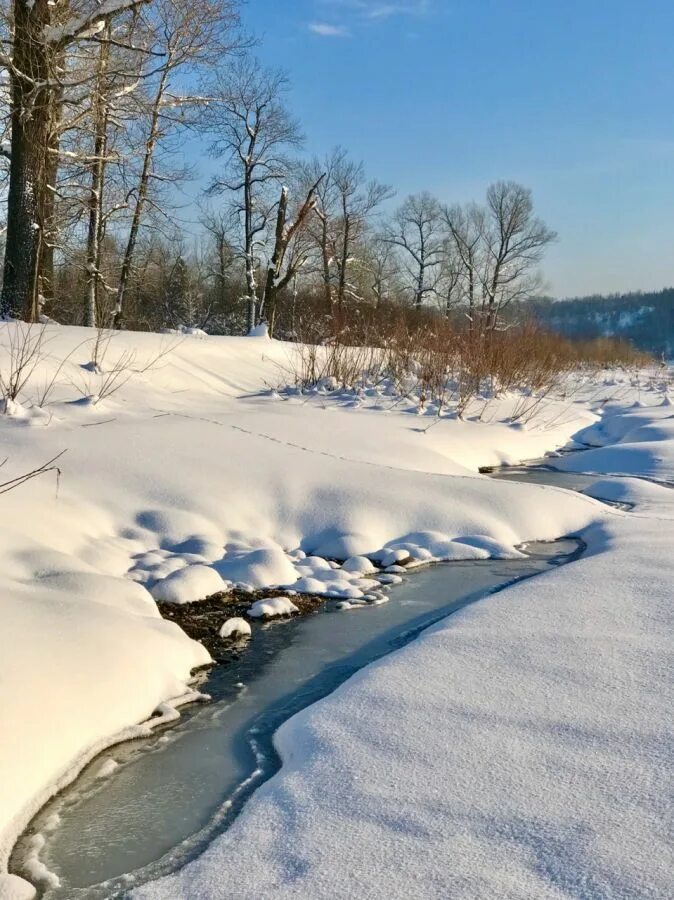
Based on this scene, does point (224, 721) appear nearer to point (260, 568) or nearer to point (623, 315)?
point (260, 568)

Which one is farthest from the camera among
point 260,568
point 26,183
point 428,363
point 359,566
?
point 428,363

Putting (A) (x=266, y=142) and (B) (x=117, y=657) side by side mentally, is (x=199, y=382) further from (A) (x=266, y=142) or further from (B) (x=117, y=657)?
(A) (x=266, y=142)

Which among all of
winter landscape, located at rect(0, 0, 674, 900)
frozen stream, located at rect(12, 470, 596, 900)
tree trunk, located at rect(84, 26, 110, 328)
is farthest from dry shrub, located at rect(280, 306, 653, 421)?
frozen stream, located at rect(12, 470, 596, 900)

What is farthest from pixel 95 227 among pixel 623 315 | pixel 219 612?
pixel 623 315

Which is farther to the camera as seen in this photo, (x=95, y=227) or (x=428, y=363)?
(x=95, y=227)

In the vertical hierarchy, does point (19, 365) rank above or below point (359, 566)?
above

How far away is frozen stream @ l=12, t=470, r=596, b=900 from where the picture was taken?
166 cm

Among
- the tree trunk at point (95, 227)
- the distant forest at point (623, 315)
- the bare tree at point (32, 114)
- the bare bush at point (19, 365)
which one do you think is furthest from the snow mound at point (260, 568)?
the distant forest at point (623, 315)

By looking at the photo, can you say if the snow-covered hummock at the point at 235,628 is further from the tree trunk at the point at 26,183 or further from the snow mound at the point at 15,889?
the tree trunk at the point at 26,183

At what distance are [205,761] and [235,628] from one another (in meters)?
1.04

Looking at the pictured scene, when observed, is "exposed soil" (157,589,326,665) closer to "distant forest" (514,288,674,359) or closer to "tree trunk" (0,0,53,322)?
"tree trunk" (0,0,53,322)

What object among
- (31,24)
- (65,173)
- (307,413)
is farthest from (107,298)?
(307,413)

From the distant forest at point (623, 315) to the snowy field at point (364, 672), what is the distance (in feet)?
225

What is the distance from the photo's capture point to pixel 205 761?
212cm
